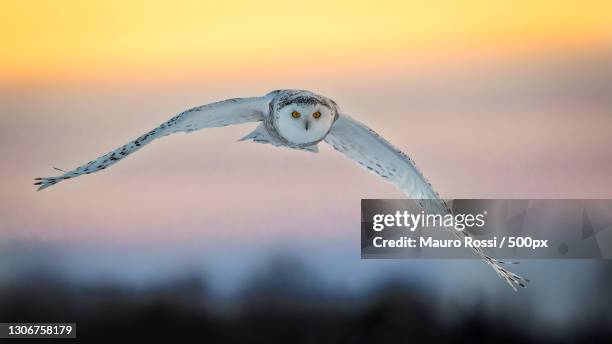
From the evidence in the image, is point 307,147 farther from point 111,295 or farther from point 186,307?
point 111,295

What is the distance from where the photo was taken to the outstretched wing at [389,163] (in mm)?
2260

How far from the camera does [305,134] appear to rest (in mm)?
2102

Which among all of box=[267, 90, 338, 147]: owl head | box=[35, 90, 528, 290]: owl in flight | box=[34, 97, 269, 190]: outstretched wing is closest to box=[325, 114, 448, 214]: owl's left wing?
box=[35, 90, 528, 290]: owl in flight

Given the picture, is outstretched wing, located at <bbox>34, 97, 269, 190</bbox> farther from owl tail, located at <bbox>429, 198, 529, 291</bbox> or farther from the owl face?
owl tail, located at <bbox>429, 198, 529, 291</bbox>

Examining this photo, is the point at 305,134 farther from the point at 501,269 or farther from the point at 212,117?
the point at 501,269

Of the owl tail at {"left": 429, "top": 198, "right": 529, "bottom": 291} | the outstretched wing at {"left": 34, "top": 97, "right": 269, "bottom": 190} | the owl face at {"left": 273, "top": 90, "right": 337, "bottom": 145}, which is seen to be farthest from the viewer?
the owl tail at {"left": 429, "top": 198, "right": 529, "bottom": 291}

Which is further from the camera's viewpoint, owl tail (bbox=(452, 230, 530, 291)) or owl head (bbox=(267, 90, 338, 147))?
owl tail (bbox=(452, 230, 530, 291))

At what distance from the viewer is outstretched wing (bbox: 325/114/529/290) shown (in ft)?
7.41

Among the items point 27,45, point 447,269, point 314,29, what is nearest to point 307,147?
point 314,29

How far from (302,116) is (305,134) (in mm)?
67

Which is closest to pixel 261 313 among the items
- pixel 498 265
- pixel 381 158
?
pixel 381 158

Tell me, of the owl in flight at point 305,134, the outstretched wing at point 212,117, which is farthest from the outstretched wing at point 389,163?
the outstretched wing at point 212,117

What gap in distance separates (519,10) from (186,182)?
1.34 metres

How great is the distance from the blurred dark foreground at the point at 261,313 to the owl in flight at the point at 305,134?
0.87 ft
